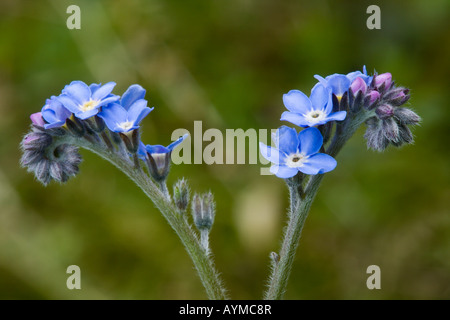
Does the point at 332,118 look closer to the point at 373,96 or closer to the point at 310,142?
the point at 310,142

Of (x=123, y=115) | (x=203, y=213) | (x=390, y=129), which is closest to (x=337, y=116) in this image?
(x=390, y=129)

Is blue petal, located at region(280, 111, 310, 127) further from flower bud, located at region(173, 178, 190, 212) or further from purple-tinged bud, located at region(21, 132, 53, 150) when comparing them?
purple-tinged bud, located at region(21, 132, 53, 150)

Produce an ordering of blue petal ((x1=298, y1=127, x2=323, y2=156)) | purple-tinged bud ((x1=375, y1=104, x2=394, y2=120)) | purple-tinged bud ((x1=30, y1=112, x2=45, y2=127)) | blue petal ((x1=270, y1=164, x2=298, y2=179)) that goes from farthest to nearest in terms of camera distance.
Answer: purple-tinged bud ((x1=30, y1=112, x2=45, y2=127)) < purple-tinged bud ((x1=375, y1=104, x2=394, y2=120)) < blue petal ((x1=298, y1=127, x2=323, y2=156)) < blue petal ((x1=270, y1=164, x2=298, y2=179))

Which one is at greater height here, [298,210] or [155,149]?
[155,149]

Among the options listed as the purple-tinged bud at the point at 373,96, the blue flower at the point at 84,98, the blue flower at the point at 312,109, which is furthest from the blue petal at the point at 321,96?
the blue flower at the point at 84,98

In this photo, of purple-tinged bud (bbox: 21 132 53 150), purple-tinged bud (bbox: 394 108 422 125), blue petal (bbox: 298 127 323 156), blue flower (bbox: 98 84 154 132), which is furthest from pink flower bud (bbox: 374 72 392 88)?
purple-tinged bud (bbox: 21 132 53 150)
